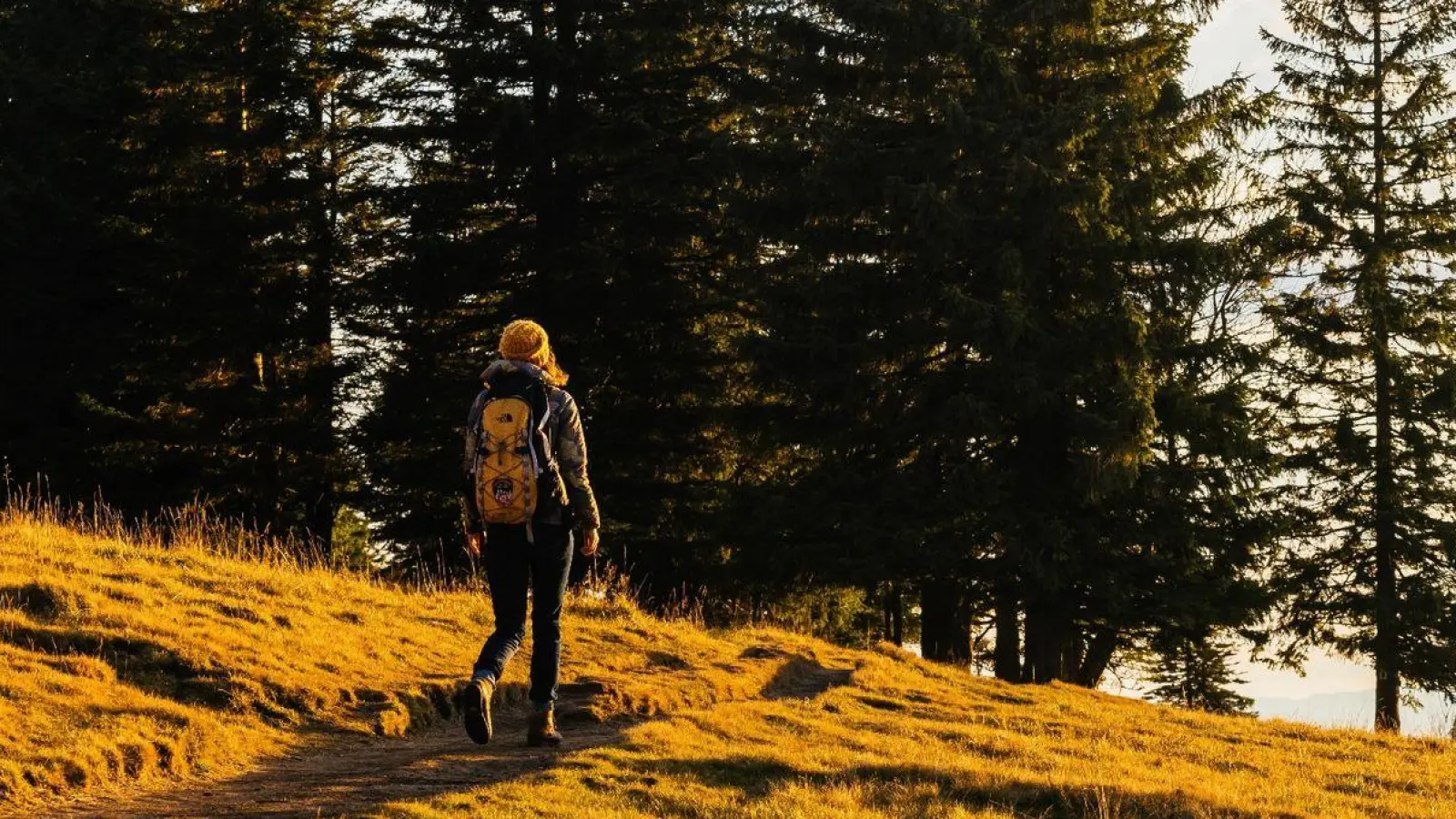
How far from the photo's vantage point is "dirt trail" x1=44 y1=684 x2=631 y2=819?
6.36m

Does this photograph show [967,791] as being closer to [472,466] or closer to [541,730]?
[541,730]

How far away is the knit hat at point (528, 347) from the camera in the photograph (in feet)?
24.9

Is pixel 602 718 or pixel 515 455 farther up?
pixel 515 455

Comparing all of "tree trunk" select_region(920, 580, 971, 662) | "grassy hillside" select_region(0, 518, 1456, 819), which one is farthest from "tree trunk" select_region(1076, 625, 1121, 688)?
"grassy hillside" select_region(0, 518, 1456, 819)

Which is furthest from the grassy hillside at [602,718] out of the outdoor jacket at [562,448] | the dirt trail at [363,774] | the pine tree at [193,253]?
the pine tree at [193,253]

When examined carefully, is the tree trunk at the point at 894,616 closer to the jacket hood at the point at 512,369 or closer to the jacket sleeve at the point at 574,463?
the jacket sleeve at the point at 574,463

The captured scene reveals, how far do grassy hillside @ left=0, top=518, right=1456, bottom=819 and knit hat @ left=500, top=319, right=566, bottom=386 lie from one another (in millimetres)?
2235

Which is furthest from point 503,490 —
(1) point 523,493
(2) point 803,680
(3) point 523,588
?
(2) point 803,680

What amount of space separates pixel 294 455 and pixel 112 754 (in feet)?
60.7

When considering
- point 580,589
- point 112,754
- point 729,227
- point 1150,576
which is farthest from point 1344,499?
point 112,754

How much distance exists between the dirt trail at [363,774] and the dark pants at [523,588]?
57 cm

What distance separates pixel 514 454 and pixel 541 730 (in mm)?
1818

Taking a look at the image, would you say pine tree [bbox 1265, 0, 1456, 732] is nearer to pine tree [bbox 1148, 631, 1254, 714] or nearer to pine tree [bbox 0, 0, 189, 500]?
pine tree [bbox 1148, 631, 1254, 714]

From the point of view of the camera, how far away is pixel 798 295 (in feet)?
63.5
